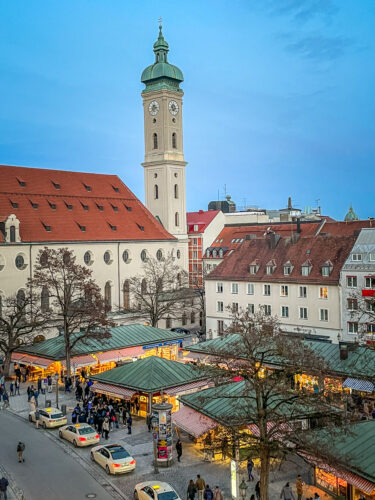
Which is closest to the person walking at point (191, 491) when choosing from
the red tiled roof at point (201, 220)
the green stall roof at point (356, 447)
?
the green stall roof at point (356, 447)

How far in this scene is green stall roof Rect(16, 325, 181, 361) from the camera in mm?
45750

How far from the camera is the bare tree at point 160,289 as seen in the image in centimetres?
6644

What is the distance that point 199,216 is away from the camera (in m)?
95.6

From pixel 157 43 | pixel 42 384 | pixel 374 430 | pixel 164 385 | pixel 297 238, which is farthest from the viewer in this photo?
pixel 157 43

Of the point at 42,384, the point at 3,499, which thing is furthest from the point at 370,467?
the point at 42,384

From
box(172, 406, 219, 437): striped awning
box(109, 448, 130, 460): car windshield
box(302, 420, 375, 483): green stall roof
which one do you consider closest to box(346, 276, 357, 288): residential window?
box(172, 406, 219, 437): striped awning

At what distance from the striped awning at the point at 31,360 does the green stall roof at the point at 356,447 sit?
1059 inches

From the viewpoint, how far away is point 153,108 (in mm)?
81000

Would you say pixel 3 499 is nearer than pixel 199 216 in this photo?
Yes

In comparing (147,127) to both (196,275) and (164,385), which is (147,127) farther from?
(164,385)

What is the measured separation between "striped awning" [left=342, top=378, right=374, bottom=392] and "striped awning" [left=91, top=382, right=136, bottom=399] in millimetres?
13273

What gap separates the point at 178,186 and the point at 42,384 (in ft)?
140

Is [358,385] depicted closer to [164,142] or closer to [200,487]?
[200,487]

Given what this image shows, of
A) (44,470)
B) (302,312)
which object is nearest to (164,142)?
(302,312)
